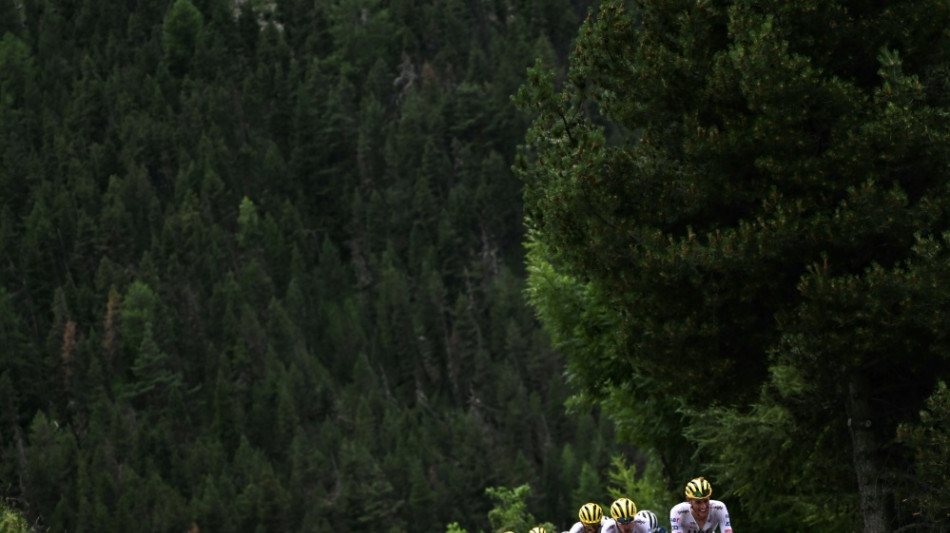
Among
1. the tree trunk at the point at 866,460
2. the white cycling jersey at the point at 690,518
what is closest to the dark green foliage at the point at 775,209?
the tree trunk at the point at 866,460

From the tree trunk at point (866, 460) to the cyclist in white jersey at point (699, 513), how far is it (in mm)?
3194

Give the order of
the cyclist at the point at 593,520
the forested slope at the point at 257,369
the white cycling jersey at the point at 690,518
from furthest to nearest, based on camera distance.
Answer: the forested slope at the point at 257,369, the cyclist at the point at 593,520, the white cycling jersey at the point at 690,518

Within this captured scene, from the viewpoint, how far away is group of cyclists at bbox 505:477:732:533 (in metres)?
15.0

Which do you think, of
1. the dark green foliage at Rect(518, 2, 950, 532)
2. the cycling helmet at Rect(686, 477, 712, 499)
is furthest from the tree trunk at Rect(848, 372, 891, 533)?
the cycling helmet at Rect(686, 477, 712, 499)

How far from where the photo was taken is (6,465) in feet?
484

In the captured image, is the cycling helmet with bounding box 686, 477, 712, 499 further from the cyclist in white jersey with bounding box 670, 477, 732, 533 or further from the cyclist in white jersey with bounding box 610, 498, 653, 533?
the cyclist in white jersey with bounding box 610, 498, 653, 533

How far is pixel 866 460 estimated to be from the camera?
18.0 metres

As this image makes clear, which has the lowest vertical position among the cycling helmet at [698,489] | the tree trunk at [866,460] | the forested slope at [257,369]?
the forested slope at [257,369]

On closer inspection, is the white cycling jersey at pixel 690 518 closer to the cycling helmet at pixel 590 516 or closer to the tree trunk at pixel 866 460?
the cycling helmet at pixel 590 516

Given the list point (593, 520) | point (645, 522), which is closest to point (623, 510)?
point (645, 522)

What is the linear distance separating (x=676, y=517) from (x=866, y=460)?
3805 mm

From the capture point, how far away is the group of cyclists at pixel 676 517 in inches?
590

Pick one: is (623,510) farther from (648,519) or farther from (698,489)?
(698,489)

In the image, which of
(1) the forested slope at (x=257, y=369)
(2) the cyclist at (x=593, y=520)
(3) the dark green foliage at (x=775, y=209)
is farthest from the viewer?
(1) the forested slope at (x=257, y=369)
